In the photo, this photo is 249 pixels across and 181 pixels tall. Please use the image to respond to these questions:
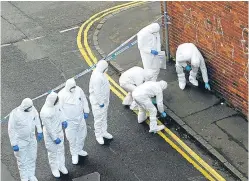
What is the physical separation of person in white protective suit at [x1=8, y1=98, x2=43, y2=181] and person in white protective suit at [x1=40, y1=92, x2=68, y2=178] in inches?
8.5

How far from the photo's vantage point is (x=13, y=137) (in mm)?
10844

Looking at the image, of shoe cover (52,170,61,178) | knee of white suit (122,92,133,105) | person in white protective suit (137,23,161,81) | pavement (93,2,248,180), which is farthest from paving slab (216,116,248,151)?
shoe cover (52,170,61,178)

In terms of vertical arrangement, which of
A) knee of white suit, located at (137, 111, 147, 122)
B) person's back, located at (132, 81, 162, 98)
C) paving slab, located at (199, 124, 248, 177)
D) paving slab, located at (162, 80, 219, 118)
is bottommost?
paving slab, located at (199, 124, 248, 177)

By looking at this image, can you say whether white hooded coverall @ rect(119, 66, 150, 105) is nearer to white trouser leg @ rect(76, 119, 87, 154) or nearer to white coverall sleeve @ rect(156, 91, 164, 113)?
white coverall sleeve @ rect(156, 91, 164, 113)

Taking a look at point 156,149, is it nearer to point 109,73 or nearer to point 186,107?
point 186,107

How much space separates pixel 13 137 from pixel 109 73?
476cm

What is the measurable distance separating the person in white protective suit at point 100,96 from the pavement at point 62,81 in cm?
33

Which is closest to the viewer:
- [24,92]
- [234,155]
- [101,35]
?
[234,155]

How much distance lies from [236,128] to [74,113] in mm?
3543

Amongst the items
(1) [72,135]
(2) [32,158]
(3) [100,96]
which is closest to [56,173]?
(2) [32,158]

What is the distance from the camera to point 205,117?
1301 cm

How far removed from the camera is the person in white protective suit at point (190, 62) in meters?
13.6

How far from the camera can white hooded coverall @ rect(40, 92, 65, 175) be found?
35.6 feet

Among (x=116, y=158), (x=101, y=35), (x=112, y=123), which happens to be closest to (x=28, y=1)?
(x=101, y=35)
